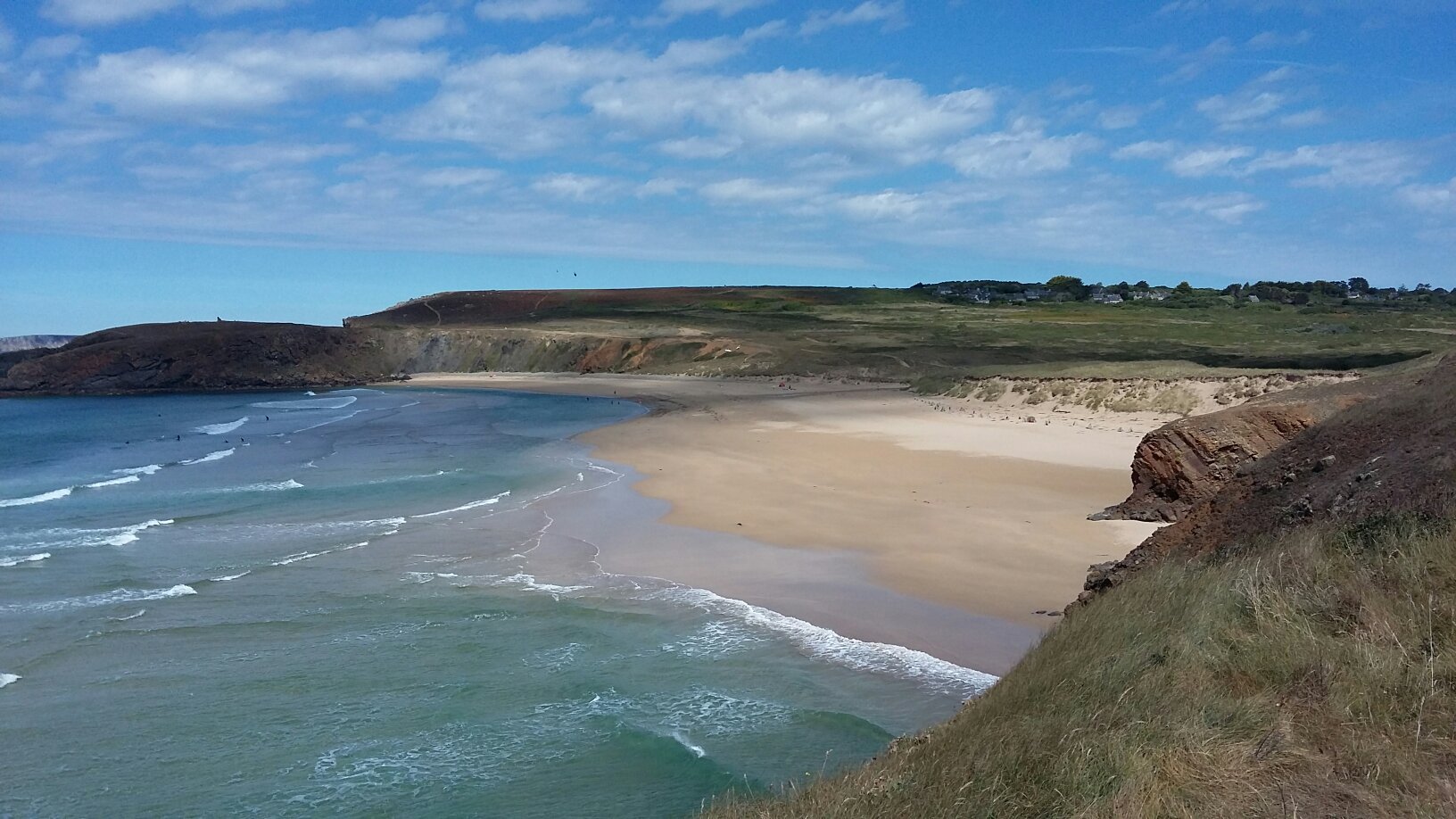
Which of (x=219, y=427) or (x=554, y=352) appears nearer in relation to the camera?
(x=219, y=427)

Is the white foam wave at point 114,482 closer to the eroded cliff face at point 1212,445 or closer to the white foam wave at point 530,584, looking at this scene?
the white foam wave at point 530,584

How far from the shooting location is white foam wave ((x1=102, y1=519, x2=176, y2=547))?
18000 millimetres

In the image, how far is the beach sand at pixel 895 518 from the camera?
1212 cm

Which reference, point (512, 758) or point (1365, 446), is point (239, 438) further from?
point (1365, 446)

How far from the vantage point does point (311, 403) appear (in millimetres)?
61688

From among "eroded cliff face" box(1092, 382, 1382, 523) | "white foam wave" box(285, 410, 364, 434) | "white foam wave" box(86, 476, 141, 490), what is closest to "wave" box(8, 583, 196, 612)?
"eroded cliff face" box(1092, 382, 1382, 523)

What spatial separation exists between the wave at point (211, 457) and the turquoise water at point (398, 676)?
37.2 feet

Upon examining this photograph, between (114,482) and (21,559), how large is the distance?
11.8 metres

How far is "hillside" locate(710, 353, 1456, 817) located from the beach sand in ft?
13.0

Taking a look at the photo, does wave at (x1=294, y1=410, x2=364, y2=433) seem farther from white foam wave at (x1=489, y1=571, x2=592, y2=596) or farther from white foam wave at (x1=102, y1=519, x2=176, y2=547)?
white foam wave at (x1=489, y1=571, x2=592, y2=596)

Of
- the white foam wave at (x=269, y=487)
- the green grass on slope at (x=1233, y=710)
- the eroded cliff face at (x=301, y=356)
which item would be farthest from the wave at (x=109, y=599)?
the eroded cliff face at (x=301, y=356)

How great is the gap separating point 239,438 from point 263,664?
31.7 m

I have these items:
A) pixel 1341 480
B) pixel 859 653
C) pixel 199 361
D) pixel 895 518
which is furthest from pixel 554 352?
pixel 1341 480

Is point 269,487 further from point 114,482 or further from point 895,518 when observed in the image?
point 895,518
